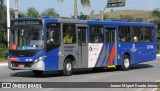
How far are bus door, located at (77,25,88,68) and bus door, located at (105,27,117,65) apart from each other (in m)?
2.02

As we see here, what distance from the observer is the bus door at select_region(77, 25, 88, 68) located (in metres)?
22.0

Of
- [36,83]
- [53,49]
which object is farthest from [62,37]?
[36,83]

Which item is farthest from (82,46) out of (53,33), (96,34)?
(53,33)

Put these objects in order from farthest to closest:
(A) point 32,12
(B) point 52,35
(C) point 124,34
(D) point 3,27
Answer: (A) point 32,12, (D) point 3,27, (C) point 124,34, (B) point 52,35

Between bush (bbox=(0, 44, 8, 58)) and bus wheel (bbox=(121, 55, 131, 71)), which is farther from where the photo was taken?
bush (bbox=(0, 44, 8, 58))

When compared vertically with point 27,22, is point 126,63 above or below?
below

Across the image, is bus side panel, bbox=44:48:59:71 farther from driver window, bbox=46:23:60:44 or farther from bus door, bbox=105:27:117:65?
bus door, bbox=105:27:117:65

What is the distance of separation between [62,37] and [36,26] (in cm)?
149

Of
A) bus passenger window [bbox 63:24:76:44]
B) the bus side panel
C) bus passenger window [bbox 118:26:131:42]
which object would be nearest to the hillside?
bus passenger window [bbox 118:26:131:42]

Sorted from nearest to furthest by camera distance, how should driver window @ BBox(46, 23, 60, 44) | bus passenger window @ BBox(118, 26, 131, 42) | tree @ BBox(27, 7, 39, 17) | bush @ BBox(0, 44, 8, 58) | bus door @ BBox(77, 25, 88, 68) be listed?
driver window @ BBox(46, 23, 60, 44)
bus door @ BBox(77, 25, 88, 68)
bus passenger window @ BBox(118, 26, 131, 42)
bush @ BBox(0, 44, 8, 58)
tree @ BBox(27, 7, 39, 17)

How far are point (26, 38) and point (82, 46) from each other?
3.33m

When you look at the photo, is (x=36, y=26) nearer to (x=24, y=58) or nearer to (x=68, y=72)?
(x=24, y=58)

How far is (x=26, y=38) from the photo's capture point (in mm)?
Result: 20078

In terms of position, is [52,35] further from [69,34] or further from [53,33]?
[69,34]
